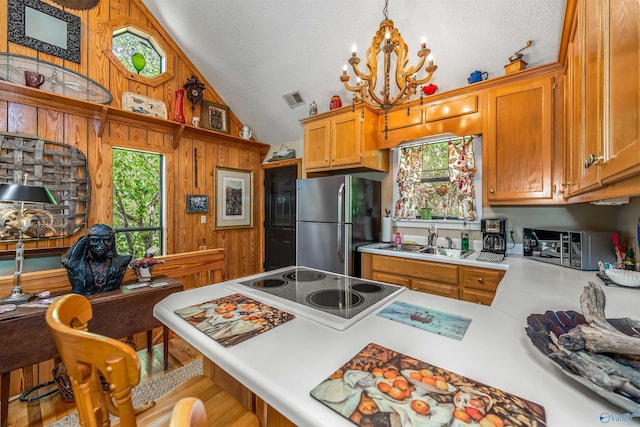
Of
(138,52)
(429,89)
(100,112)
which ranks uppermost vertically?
(138,52)

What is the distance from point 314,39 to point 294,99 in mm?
839

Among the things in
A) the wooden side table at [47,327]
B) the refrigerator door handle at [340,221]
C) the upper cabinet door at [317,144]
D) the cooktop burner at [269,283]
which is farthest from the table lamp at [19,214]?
the upper cabinet door at [317,144]

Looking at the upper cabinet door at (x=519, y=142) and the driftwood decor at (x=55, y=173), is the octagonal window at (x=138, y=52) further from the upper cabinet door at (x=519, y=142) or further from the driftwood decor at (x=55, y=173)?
the upper cabinet door at (x=519, y=142)

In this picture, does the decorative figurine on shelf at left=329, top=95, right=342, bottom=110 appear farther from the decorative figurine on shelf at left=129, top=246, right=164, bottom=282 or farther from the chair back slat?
the chair back slat

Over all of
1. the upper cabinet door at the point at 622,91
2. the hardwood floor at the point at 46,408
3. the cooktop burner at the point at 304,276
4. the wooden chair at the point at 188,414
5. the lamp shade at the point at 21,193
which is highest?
the upper cabinet door at the point at 622,91

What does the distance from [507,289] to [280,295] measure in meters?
1.24

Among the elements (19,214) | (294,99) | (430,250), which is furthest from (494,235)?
(19,214)

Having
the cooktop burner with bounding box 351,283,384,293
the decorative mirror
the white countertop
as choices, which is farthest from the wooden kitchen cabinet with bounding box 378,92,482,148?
the decorative mirror

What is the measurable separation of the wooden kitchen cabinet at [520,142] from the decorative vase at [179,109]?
354 centimetres

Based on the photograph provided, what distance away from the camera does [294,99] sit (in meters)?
3.58

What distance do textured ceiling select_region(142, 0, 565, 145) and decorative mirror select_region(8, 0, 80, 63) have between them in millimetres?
984

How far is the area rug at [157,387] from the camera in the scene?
1701 millimetres

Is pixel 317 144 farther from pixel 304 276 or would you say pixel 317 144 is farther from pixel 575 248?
pixel 575 248

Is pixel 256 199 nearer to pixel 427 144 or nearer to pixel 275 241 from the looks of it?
pixel 275 241
